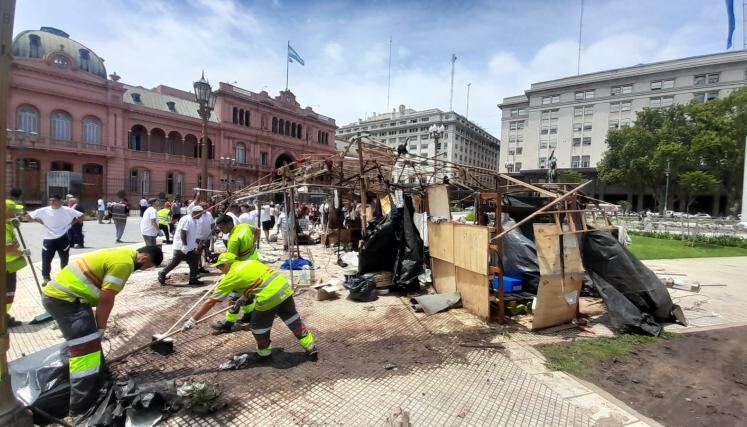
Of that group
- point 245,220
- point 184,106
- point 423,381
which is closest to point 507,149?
point 184,106

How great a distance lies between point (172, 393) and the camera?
3023 millimetres

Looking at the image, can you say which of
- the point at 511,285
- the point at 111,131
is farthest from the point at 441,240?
the point at 111,131

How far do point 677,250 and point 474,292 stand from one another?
14190 mm

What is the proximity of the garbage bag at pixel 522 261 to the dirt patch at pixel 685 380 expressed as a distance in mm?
1985

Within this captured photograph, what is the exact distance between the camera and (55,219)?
19.8ft

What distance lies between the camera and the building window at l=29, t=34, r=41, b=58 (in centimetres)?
2888

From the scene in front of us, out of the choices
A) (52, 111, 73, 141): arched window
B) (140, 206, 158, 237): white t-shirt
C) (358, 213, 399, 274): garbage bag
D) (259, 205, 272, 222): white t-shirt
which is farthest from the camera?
(52, 111, 73, 141): arched window

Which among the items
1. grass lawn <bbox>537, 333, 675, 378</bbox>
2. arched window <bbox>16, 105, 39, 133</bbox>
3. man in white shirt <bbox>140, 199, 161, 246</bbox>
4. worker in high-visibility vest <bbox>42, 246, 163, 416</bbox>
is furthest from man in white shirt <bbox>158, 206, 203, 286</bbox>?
arched window <bbox>16, 105, 39, 133</bbox>

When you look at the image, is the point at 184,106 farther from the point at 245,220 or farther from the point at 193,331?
the point at 193,331

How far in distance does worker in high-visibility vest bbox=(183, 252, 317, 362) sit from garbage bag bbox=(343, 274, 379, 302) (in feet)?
7.90

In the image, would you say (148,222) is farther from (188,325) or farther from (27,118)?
(27,118)

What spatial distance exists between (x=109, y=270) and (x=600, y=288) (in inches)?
259

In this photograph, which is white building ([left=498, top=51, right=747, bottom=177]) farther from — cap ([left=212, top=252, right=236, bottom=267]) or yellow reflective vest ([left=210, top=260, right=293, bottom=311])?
yellow reflective vest ([left=210, top=260, right=293, bottom=311])

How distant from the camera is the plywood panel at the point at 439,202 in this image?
299 inches
